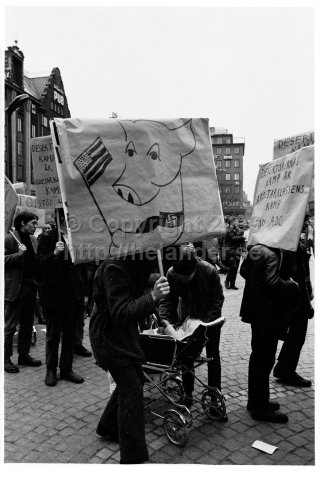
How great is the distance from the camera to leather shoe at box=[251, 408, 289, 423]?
4105 mm

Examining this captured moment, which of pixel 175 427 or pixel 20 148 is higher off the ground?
pixel 20 148

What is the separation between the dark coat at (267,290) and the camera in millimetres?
4078

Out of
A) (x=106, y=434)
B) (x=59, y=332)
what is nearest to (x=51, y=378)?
(x=59, y=332)

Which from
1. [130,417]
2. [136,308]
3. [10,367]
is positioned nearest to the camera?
[136,308]

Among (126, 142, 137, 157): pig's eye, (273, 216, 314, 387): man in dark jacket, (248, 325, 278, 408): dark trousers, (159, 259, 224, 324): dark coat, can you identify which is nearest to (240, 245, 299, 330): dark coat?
(248, 325, 278, 408): dark trousers

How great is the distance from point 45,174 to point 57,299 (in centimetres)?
172

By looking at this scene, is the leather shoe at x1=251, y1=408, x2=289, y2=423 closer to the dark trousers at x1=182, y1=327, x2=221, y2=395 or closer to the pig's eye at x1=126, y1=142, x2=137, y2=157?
the dark trousers at x1=182, y1=327, x2=221, y2=395

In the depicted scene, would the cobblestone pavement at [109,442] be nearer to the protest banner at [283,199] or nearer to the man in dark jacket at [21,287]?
the man in dark jacket at [21,287]

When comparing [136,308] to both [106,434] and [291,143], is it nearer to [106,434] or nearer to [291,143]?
[106,434]

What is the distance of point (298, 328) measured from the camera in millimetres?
5152

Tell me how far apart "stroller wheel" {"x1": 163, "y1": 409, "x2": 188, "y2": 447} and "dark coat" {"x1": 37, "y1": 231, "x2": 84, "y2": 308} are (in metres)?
2.08

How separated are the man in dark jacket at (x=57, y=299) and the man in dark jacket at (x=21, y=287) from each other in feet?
1.99

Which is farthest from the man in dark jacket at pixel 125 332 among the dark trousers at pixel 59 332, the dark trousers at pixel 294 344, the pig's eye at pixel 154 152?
the dark trousers at pixel 294 344

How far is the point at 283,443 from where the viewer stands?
3742 mm
